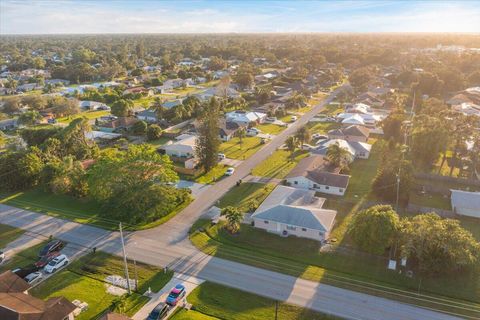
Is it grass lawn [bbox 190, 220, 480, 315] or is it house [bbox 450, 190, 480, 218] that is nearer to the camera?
grass lawn [bbox 190, 220, 480, 315]

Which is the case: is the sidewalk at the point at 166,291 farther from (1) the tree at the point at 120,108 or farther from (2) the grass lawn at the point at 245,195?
(1) the tree at the point at 120,108

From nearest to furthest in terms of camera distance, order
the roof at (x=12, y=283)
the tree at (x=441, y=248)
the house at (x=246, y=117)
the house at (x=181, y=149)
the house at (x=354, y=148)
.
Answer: the roof at (x=12, y=283) < the tree at (x=441, y=248) < the house at (x=354, y=148) < the house at (x=181, y=149) < the house at (x=246, y=117)

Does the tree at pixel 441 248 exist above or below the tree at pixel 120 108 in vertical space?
below

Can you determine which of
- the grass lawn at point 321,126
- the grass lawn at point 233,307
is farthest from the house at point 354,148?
the grass lawn at point 233,307

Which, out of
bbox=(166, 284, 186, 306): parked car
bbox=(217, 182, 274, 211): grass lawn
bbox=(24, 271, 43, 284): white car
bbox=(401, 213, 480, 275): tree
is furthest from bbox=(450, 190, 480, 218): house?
bbox=(24, 271, 43, 284): white car

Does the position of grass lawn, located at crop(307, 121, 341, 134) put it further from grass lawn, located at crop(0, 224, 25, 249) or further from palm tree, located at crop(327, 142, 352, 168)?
grass lawn, located at crop(0, 224, 25, 249)

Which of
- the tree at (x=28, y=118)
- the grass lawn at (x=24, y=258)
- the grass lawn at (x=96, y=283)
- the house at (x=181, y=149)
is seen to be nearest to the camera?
the grass lawn at (x=96, y=283)
